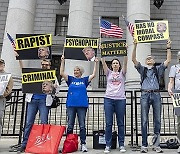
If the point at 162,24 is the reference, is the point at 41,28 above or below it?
above

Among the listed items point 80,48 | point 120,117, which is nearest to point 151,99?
point 120,117

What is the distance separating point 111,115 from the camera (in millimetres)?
6867

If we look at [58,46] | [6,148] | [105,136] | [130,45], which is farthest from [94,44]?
[58,46]

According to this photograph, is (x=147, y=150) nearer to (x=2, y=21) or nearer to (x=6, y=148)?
(x=6, y=148)

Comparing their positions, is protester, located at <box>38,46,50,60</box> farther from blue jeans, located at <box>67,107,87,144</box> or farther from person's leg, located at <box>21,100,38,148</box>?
blue jeans, located at <box>67,107,87,144</box>

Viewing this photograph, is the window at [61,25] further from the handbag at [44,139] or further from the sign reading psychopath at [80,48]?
the handbag at [44,139]

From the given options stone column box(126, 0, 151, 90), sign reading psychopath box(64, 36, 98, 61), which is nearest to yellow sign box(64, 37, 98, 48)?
sign reading psychopath box(64, 36, 98, 61)

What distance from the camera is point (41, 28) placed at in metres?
23.1

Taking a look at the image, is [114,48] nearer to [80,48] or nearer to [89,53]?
[89,53]

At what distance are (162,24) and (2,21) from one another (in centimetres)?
1864

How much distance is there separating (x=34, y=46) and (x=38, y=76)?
0.94 meters

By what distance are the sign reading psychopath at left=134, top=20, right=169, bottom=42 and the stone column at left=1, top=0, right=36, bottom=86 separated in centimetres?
966

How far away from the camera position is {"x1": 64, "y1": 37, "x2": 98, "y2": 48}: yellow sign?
25.6 ft

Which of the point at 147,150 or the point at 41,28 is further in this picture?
the point at 41,28
